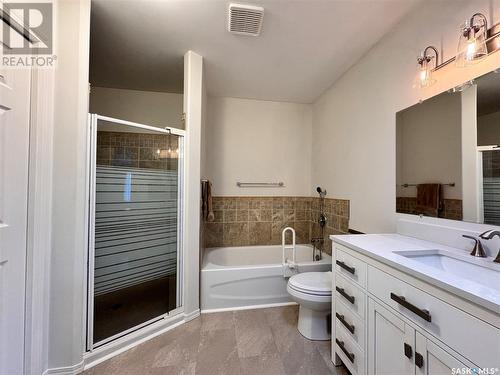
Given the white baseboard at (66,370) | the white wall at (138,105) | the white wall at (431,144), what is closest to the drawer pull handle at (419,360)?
the white wall at (431,144)

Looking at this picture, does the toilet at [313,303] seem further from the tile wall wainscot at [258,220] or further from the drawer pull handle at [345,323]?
the tile wall wainscot at [258,220]

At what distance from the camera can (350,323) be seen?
4.28 ft

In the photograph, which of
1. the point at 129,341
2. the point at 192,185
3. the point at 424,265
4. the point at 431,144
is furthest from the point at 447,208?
the point at 129,341

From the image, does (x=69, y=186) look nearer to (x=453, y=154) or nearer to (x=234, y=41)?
(x=234, y=41)

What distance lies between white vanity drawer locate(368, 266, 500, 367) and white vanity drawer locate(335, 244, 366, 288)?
130mm

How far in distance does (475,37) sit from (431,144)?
58 centimetres

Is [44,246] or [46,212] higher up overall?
[46,212]

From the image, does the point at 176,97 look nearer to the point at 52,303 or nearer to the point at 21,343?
the point at 52,303

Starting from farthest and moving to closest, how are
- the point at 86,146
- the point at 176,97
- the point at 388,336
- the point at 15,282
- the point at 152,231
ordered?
the point at 176,97
the point at 152,231
the point at 86,146
the point at 15,282
the point at 388,336

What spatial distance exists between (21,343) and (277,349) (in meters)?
1.57

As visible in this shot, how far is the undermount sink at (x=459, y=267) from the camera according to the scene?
3.07ft

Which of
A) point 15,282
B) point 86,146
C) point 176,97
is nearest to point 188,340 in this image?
point 15,282

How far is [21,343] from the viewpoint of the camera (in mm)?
1229

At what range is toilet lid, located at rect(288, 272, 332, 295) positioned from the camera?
5.57ft
